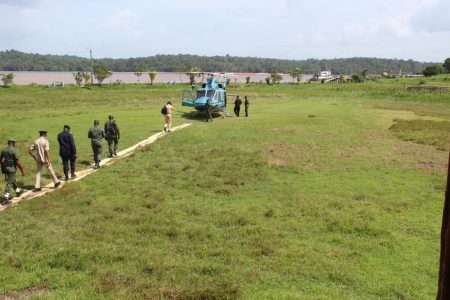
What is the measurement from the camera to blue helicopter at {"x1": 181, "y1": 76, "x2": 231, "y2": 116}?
110 feet

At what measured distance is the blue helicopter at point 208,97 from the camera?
110 feet

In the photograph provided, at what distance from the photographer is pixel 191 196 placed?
565 inches

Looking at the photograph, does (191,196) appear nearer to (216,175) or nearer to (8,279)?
(216,175)

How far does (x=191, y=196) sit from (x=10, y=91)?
65296mm

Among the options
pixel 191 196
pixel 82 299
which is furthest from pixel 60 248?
pixel 191 196

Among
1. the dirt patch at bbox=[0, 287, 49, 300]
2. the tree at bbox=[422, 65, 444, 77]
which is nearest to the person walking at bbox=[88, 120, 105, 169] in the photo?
the dirt patch at bbox=[0, 287, 49, 300]

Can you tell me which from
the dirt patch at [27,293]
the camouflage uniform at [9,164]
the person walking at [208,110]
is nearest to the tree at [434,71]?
the person walking at [208,110]

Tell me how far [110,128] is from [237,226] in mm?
10943

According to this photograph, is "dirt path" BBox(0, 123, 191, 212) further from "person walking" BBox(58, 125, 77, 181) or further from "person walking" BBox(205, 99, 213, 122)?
"person walking" BBox(205, 99, 213, 122)

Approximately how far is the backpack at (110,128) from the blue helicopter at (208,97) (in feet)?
44.3

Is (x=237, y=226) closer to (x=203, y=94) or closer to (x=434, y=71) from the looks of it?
(x=203, y=94)

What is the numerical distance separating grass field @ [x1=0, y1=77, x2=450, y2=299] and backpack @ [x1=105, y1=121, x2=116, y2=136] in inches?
56.3

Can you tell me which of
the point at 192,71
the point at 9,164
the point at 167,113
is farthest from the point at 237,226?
the point at 192,71

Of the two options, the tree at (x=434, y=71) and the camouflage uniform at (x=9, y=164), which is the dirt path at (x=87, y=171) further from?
the tree at (x=434, y=71)
